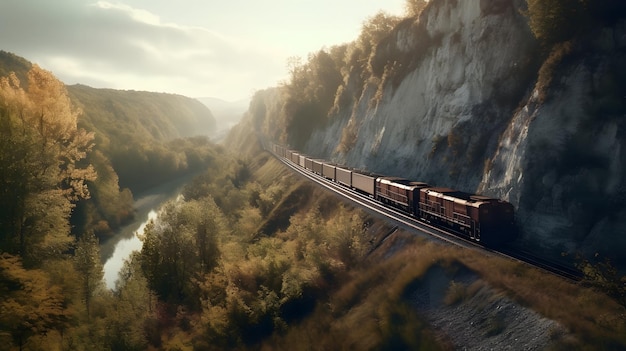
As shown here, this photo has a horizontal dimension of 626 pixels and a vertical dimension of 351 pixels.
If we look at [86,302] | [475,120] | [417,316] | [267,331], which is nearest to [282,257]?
[267,331]

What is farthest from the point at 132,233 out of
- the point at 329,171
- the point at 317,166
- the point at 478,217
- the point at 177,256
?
the point at 478,217

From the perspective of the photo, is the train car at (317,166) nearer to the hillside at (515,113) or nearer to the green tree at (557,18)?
the hillside at (515,113)

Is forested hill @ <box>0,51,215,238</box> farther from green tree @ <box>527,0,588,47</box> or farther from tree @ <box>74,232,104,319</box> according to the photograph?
green tree @ <box>527,0,588,47</box>

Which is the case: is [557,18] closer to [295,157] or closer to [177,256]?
[177,256]

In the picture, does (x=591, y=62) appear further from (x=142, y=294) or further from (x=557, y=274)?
(x=142, y=294)

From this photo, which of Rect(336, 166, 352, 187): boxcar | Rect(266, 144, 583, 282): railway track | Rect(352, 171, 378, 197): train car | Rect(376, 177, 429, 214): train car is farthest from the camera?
Rect(336, 166, 352, 187): boxcar

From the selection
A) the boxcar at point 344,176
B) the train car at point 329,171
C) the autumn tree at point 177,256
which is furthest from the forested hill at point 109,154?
the train car at point 329,171

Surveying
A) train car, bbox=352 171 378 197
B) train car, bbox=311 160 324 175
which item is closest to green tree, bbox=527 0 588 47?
train car, bbox=352 171 378 197
